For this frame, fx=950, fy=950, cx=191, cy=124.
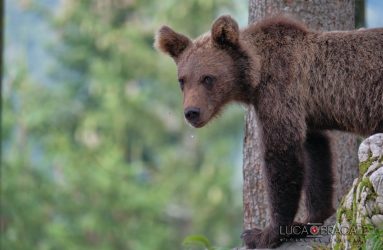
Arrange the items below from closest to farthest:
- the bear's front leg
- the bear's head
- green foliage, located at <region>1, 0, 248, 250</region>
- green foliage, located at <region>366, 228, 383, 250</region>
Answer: green foliage, located at <region>366, 228, 383, 250</region>
the bear's front leg
the bear's head
green foliage, located at <region>1, 0, 248, 250</region>

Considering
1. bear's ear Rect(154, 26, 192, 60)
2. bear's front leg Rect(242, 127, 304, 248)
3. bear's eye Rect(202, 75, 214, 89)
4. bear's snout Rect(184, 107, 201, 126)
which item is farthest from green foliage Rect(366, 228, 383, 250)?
bear's ear Rect(154, 26, 192, 60)

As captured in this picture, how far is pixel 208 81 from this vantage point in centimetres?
706

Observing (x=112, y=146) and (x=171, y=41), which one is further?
(x=112, y=146)

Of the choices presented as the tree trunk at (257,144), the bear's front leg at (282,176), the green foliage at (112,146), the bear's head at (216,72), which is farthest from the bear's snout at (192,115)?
the green foliage at (112,146)

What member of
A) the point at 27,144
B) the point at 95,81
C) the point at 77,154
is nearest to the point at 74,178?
the point at 77,154

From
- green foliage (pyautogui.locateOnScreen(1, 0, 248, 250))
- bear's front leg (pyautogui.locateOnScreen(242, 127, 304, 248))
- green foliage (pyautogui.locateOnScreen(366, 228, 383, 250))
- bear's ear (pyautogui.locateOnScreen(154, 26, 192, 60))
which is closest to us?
green foliage (pyautogui.locateOnScreen(366, 228, 383, 250))

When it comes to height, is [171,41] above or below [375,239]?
above

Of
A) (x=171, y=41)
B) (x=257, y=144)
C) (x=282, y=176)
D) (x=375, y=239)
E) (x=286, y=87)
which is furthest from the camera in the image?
(x=257, y=144)

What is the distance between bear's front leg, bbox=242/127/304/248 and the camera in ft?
22.3

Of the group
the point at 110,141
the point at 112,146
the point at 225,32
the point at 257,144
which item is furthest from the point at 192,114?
the point at 110,141

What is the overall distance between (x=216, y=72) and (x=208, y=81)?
0.09m

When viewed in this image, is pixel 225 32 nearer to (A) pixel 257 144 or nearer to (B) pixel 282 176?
(B) pixel 282 176

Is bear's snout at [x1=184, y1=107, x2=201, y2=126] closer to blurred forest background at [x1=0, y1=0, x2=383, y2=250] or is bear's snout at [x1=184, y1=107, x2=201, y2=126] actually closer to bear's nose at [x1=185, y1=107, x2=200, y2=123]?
bear's nose at [x1=185, y1=107, x2=200, y2=123]

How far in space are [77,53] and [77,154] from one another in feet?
26.9
